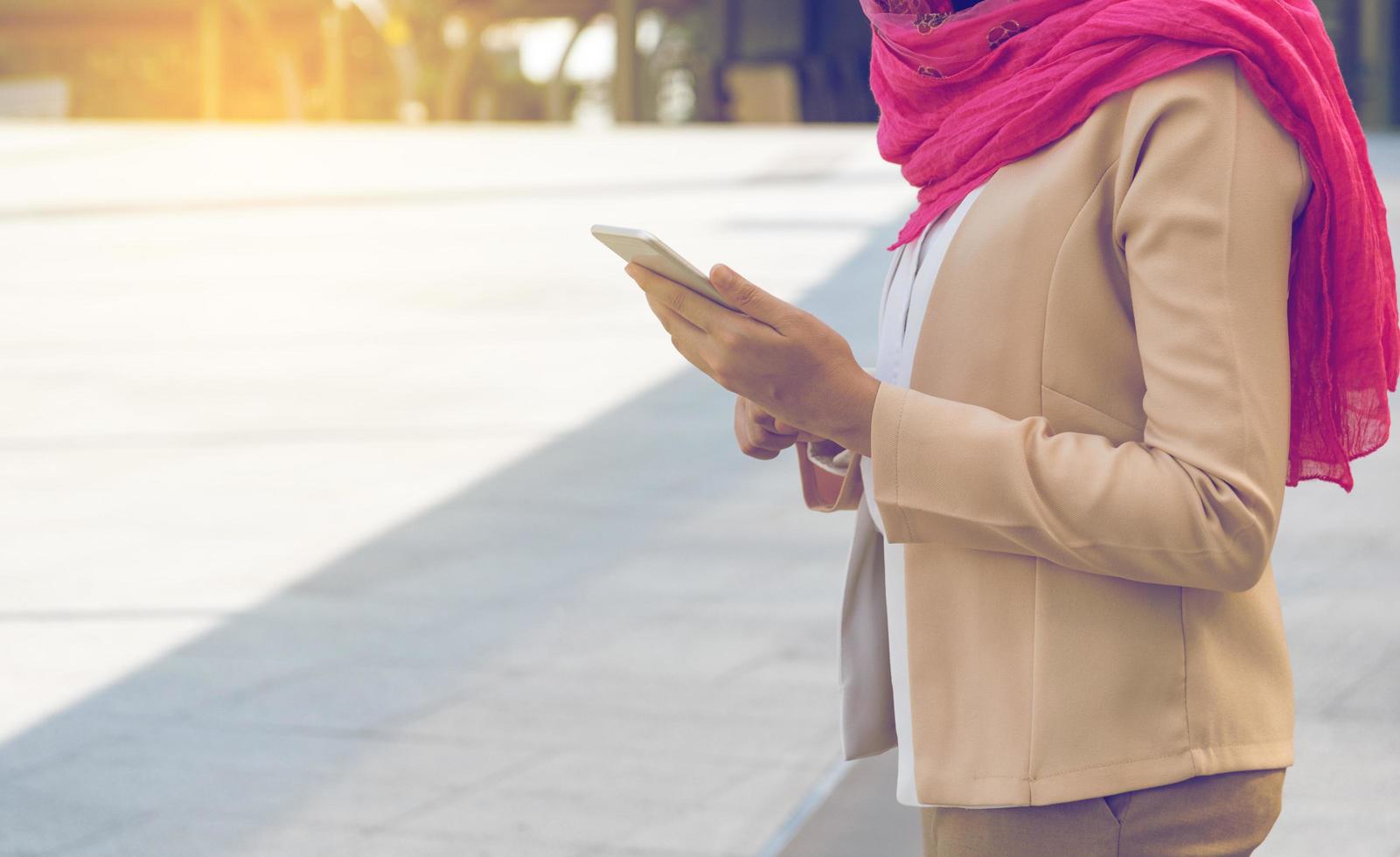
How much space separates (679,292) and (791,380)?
0.34 ft

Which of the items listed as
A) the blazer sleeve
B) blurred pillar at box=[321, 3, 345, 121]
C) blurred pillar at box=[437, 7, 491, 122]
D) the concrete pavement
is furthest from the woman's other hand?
blurred pillar at box=[321, 3, 345, 121]

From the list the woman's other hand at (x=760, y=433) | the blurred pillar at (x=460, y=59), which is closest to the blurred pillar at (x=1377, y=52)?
the blurred pillar at (x=460, y=59)

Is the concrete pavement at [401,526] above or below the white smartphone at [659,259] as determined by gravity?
below

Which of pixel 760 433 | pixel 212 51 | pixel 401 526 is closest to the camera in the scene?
pixel 760 433

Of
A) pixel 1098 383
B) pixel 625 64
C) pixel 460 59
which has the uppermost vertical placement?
pixel 1098 383

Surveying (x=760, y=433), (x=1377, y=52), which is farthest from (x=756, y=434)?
(x=1377, y=52)

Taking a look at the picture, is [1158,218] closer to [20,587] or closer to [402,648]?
[402,648]

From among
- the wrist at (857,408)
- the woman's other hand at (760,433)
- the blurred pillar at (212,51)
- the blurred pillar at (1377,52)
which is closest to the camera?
the wrist at (857,408)

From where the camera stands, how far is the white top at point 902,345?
1.25 metres

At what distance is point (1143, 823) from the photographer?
1240mm

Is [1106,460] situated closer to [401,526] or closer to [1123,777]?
[1123,777]

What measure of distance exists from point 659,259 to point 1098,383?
0.32m

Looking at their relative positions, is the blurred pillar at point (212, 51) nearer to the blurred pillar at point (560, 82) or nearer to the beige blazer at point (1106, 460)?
the blurred pillar at point (560, 82)

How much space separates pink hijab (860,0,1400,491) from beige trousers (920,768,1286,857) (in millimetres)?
253
